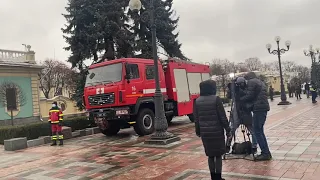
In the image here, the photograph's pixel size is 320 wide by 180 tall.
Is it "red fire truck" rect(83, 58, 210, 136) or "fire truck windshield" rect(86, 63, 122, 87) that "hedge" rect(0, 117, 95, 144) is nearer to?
"red fire truck" rect(83, 58, 210, 136)

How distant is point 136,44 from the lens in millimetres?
22031

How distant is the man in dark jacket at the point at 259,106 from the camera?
643 centimetres

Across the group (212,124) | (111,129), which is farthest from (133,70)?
(212,124)

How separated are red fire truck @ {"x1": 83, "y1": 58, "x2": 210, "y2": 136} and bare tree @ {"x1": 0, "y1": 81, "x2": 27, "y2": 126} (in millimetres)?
12131

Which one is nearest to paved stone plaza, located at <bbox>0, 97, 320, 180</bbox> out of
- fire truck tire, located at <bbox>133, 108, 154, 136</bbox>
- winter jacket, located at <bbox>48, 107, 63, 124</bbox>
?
winter jacket, located at <bbox>48, 107, 63, 124</bbox>

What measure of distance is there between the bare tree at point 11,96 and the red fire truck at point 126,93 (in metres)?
12.1

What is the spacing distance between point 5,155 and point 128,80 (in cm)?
502

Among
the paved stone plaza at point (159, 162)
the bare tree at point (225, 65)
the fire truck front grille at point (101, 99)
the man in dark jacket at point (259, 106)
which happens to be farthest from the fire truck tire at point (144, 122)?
the bare tree at point (225, 65)

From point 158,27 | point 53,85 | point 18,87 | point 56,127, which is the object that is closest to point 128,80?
point 56,127

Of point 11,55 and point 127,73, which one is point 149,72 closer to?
point 127,73

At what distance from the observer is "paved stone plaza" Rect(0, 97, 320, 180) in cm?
584

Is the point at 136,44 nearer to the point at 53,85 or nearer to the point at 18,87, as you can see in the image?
the point at 18,87

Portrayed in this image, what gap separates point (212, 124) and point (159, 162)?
2766mm

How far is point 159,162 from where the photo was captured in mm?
7309
